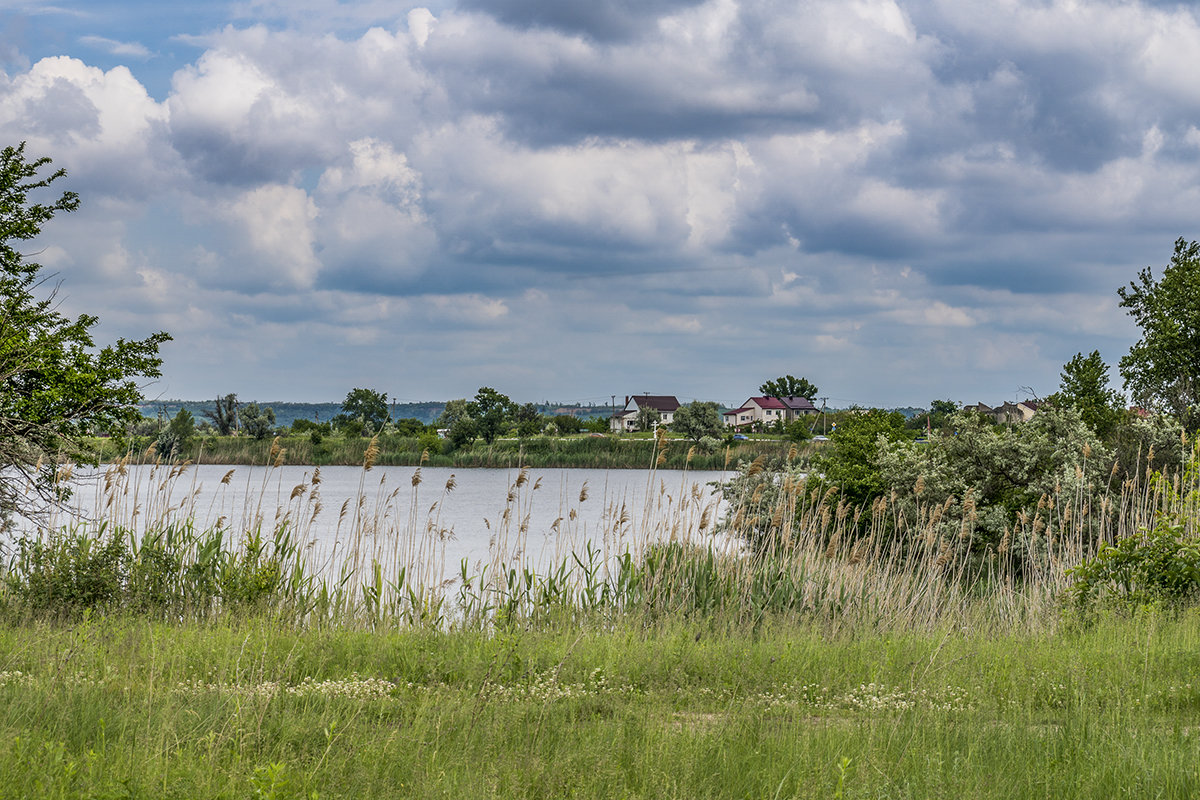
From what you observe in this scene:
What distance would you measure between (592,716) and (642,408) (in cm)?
12730

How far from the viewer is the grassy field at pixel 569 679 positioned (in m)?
4.70

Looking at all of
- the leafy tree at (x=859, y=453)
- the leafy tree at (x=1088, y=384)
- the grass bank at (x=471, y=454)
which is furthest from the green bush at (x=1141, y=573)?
the grass bank at (x=471, y=454)

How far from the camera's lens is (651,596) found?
10.5 meters

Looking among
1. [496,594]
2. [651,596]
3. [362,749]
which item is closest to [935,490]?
[651,596]

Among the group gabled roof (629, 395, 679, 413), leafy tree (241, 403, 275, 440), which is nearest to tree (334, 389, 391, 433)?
leafy tree (241, 403, 275, 440)

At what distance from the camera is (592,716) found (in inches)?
235

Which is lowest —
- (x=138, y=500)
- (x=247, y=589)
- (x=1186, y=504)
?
(x=247, y=589)

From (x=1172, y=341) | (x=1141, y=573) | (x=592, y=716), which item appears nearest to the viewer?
(x=592, y=716)

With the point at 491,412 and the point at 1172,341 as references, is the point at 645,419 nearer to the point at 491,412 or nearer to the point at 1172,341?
the point at 491,412

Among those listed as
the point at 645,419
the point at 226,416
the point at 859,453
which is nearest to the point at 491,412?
the point at 226,416

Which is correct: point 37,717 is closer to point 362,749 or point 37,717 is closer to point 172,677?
point 172,677

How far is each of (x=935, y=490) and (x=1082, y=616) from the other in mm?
7959

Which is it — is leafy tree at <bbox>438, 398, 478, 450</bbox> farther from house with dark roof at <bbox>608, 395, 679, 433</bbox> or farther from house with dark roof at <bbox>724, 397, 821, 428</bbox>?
house with dark roof at <bbox>724, 397, 821, 428</bbox>

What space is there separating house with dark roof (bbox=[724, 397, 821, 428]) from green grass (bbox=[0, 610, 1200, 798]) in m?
129
